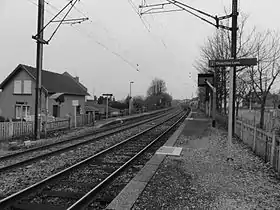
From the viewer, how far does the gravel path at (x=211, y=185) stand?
5.20m

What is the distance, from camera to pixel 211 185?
6.32m

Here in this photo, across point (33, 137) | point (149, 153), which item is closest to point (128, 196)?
point (149, 153)

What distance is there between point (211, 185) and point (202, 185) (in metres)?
0.21

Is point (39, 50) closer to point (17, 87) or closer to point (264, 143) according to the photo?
point (264, 143)

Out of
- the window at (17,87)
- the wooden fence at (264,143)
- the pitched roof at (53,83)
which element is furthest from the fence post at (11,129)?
the window at (17,87)

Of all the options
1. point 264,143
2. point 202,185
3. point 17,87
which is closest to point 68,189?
point 202,185

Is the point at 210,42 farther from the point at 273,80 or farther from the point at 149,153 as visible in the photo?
the point at 149,153

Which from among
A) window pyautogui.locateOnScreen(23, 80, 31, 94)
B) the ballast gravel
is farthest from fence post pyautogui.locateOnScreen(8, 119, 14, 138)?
window pyautogui.locateOnScreen(23, 80, 31, 94)

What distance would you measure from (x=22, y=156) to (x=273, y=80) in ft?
63.9

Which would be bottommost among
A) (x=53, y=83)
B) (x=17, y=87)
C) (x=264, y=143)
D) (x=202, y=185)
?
(x=202, y=185)

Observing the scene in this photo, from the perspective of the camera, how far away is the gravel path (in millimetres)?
5195

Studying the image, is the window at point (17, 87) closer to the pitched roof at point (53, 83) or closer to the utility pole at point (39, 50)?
the pitched roof at point (53, 83)

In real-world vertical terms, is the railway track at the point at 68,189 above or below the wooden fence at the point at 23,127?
below

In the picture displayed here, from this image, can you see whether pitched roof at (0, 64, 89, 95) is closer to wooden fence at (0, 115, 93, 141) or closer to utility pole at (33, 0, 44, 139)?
wooden fence at (0, 115, 93, 141)
